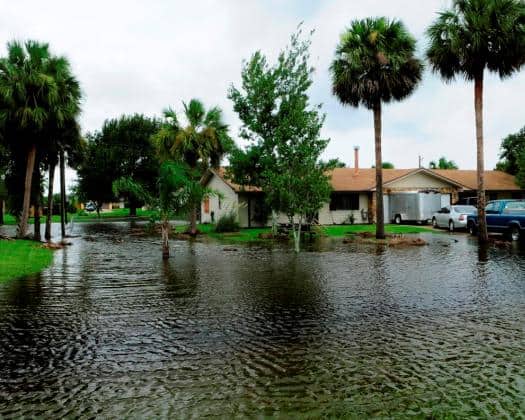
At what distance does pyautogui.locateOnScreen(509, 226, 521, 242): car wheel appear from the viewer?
2222 centimetres

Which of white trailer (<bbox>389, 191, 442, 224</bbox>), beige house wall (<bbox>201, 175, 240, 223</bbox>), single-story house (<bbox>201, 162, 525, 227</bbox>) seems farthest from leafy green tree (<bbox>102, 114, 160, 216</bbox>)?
white trailer (<bbox>389, 191, 442, 224</bbox>)

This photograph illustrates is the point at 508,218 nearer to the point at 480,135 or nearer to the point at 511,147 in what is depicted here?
the point at 480,135

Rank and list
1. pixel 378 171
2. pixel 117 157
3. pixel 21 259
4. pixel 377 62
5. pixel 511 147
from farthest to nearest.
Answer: pixel 117 157 < pixel 511 147 < pixel 378 171 < pixel 377 62 < pixel 21 259

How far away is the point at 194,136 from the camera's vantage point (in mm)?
28500

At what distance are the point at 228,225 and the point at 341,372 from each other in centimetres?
2585

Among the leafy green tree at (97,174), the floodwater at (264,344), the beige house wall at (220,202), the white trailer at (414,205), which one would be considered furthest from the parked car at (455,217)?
the leafy green tree at (97,174)

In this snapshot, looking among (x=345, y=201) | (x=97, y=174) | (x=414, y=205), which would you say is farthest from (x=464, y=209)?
(x=97, y=174)

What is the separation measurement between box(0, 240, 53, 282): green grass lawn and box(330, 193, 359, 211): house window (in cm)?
2228

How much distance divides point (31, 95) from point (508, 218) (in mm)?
22901

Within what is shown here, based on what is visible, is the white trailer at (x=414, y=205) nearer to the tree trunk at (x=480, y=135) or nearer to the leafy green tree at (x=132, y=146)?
the tree trunk at (x=480, y=135)

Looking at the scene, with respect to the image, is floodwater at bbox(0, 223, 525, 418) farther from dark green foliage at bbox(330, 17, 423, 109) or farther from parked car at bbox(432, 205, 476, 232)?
parked car at bbox(432, 205, 476, 232)

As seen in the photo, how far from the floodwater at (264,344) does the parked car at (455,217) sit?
17.3 m

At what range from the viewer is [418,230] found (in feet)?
100

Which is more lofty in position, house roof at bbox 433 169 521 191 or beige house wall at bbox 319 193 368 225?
house roof at bbox 433 169 521 191
